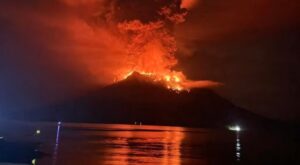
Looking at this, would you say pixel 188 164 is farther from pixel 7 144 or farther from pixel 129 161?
pixel 7 144

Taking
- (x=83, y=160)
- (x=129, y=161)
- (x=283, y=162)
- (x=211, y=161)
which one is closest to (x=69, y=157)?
(x=83, y=160)

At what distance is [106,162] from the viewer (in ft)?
304

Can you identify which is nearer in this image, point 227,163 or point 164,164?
point 164,164

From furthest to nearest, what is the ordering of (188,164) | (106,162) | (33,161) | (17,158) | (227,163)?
(227,163)
(188,164)
(106,162)
(33,161)
(17,158)

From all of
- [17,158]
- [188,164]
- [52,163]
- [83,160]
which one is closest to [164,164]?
[188,164]

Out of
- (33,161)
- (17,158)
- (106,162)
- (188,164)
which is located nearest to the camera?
(17,158)

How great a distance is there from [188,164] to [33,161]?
1275 inches

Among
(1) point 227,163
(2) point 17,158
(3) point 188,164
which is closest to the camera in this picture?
(2) point 17,158

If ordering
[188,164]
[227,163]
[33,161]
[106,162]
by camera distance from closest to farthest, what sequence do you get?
[33,161] → [106,162] → [188,164] → [227,163]

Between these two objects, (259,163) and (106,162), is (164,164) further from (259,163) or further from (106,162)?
(259,163)

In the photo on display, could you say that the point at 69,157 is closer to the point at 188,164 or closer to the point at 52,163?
the point at 52,163

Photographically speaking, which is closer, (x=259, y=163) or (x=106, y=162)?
(x=106, y=162)

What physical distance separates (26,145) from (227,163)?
46.1 m

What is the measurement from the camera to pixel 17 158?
78.2 metres
